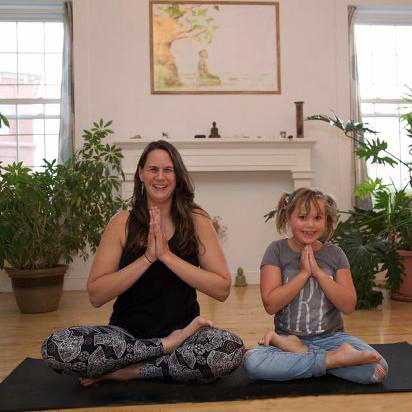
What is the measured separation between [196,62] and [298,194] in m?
3.25

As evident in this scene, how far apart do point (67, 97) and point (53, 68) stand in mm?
475

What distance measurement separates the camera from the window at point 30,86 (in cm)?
529

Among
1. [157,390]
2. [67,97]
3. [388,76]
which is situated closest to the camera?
[157,390]

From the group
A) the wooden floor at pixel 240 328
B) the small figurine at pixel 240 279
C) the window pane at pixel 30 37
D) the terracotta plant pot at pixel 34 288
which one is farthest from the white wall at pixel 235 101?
the terracotta plant pot at pixel 34 288

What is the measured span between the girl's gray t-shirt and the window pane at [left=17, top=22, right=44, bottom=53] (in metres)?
4.05

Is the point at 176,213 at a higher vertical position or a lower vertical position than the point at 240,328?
higher

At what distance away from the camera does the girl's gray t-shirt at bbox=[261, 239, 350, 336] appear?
2139mm

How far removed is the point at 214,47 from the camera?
512cm

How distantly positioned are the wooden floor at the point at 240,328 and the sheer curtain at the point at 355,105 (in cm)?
130

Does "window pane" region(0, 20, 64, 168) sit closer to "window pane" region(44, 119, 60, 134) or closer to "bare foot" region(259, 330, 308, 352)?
"window pane" region(44, 119, 60, 134)

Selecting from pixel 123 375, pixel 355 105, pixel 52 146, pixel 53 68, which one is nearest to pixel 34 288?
pixel 52 146

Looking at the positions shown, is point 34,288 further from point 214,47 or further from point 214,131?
point 214,47

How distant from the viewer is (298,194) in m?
2.17

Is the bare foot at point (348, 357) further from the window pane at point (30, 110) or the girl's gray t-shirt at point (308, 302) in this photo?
the window pane at point (30, 110)
